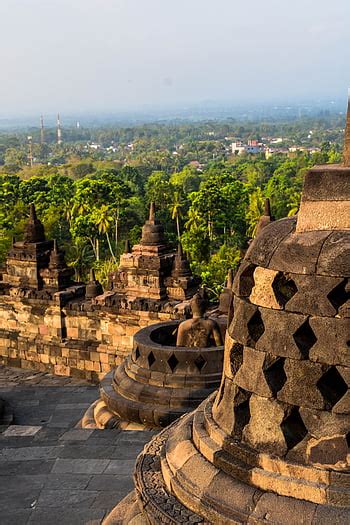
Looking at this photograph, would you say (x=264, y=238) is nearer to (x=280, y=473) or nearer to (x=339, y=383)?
(x=339, y=383)

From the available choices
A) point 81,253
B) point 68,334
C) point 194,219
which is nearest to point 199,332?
point 68,334

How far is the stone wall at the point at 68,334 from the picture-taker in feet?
49.7

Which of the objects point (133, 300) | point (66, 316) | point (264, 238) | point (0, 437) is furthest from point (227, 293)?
point (264, 238)

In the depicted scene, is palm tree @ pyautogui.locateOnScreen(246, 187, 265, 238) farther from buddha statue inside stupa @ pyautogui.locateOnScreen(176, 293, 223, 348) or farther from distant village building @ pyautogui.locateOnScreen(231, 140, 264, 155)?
distant village building @ pyautogui.locateOnScreen(231, 140, 264, 155)

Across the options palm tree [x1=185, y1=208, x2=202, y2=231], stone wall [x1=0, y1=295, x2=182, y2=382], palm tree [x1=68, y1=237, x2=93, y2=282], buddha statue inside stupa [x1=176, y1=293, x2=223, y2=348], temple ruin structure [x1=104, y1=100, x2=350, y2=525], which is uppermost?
temple ruin structure [x1=104, y1=100, x2=350, y2=525]

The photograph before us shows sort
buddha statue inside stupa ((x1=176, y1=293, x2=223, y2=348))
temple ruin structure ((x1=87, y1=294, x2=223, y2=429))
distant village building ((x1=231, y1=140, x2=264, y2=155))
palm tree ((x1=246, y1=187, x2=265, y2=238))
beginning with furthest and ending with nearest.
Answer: distant village building ((x1=231, y1=140, x2=264, y2=155)), palm tree ((x1=246, y1=187, x2=265, y2=238)), buddha statue inside stupa ((x1=176, y1=293, x2=223, y2=348)), temple ruin structure ((x1=87, y1=294, x2=223, y2=429))

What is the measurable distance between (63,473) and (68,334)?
9.61 m

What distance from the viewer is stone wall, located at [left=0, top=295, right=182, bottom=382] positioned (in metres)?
15.1

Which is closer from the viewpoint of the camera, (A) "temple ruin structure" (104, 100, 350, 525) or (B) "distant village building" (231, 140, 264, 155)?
(A) "temple ruin structure" (104, 100, 350, 525)

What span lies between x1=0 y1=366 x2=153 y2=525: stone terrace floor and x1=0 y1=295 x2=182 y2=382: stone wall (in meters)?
6.36

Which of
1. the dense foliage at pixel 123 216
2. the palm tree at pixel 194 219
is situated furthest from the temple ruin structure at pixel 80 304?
the palm tree at pixel 194 219

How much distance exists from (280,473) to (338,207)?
154 centimetres

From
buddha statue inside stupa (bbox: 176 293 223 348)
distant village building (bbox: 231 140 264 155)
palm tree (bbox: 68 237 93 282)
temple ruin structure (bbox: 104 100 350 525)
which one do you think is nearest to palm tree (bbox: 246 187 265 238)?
palm tree (bbox: 68 237 93 282)

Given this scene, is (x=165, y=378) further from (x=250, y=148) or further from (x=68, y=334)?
(x=250, y=148)
